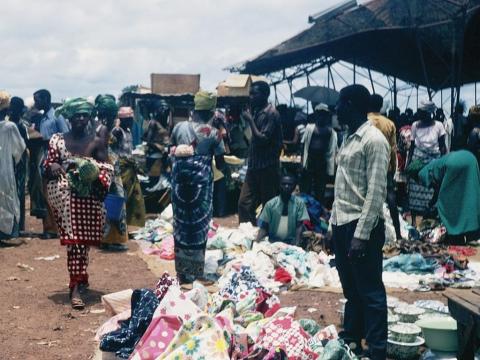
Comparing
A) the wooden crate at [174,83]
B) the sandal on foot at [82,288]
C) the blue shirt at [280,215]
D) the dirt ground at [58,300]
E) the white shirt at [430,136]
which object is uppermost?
the wooden crate at [174,83]

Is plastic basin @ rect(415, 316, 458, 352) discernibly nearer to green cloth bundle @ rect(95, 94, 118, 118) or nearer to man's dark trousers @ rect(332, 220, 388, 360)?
man's dark trousers @ rect(332, 220, 388, 360)

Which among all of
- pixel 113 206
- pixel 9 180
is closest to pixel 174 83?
pixel 9 180

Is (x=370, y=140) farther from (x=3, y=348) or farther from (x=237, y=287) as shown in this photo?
(x=3, y=348)

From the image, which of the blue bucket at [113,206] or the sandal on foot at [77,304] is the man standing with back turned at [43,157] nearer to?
the blue bucket at [113,206]

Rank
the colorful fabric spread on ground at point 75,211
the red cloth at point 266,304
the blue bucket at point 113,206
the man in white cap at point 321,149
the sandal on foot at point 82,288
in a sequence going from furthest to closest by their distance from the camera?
the man in white cap at point 321,149 → the blue bucket at point 113,206 → the sandal on foot at point 82,288 → the colorful fabric spread on ground at point 75,211 → the red cloth at point 266,304

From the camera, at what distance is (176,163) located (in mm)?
6004

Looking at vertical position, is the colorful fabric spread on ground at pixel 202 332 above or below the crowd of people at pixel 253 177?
below

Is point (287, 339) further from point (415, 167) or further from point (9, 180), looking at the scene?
point (415, 167)

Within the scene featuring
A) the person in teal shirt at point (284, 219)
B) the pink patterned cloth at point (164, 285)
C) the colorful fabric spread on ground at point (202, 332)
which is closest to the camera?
the colorful fabric spread on ground at point (202, 332)

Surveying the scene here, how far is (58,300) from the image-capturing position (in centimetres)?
570

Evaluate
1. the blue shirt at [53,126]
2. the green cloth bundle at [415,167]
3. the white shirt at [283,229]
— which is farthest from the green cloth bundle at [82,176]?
the green cloth bundle at [415,167]

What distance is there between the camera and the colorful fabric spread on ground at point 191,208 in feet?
19.6

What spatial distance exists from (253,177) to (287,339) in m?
4.29

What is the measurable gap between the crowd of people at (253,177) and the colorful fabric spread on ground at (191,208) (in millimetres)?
11
